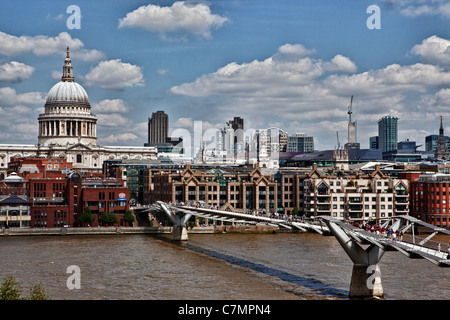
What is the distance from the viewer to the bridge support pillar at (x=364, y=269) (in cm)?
3434

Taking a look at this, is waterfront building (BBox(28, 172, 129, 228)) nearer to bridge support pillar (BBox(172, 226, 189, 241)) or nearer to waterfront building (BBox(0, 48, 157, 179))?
bridge support pillar (BBox(172, 226, 189, 241))

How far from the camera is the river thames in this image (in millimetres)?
36375

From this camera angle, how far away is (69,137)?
146 metres

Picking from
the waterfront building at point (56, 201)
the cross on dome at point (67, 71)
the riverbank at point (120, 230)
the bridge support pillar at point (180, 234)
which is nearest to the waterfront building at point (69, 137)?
the cross on dome at point (67, 71)

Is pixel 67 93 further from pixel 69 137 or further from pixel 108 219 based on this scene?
pixel 108 219

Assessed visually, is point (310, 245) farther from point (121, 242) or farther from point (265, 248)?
point (121, 242)

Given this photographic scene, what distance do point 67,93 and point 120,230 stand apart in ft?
265

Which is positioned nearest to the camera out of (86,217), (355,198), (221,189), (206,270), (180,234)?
(206,270)

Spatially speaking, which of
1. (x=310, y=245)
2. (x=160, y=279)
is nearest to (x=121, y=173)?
(x=310, y=245)

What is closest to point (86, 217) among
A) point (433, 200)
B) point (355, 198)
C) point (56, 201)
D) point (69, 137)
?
point (56, 201)

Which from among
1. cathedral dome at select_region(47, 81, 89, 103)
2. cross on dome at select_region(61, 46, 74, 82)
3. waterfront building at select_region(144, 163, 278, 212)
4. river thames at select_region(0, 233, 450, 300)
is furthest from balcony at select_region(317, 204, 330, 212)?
cross on dome at select_region(61, 46, 74, 82)

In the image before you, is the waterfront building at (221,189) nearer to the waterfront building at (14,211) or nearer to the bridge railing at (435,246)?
the waterfront building at (14,211)

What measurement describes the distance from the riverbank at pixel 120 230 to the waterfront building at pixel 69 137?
67270 mm

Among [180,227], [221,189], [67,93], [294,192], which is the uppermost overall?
[67,93]
